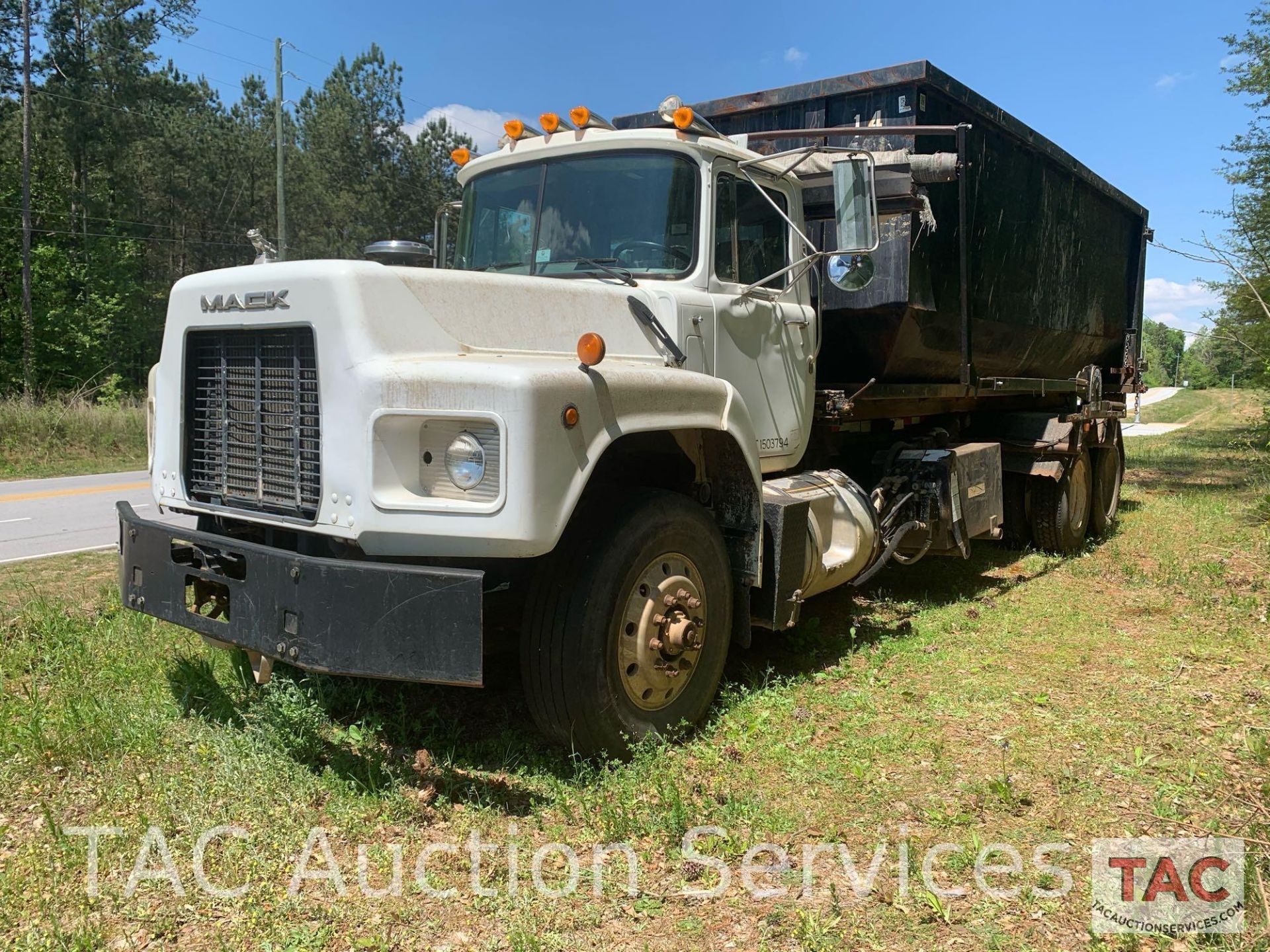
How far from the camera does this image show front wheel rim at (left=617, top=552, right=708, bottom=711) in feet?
12.4

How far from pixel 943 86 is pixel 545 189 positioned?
2959mm

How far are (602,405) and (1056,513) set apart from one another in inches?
247

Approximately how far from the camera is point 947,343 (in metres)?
6.46

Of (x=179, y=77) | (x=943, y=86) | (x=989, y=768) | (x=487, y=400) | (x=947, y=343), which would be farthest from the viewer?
(x=179, y=77)

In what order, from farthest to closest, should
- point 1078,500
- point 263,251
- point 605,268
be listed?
point 1078,500 < point 263,251 < point 605,268

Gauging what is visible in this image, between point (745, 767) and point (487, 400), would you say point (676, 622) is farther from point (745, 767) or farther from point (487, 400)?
point (487, 400)

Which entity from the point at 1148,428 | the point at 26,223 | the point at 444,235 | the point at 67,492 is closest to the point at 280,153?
the point at 26,223

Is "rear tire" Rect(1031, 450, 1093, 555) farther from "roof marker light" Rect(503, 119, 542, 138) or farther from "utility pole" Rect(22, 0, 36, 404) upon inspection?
"utility pole" Rect(22, 0, 36, 404)

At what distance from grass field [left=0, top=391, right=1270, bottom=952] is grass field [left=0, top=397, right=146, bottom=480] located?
40.1ft

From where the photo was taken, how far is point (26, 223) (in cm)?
2542

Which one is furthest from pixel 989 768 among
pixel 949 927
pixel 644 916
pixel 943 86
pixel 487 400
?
pixel 943 86

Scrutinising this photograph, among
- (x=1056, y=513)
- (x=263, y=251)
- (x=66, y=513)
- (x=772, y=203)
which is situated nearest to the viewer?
(x=263, y=251)

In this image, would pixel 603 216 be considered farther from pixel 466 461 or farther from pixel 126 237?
pixel 126 237

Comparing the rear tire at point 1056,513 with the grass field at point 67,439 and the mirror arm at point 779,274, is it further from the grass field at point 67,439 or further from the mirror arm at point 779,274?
the grass field at point 67,439
